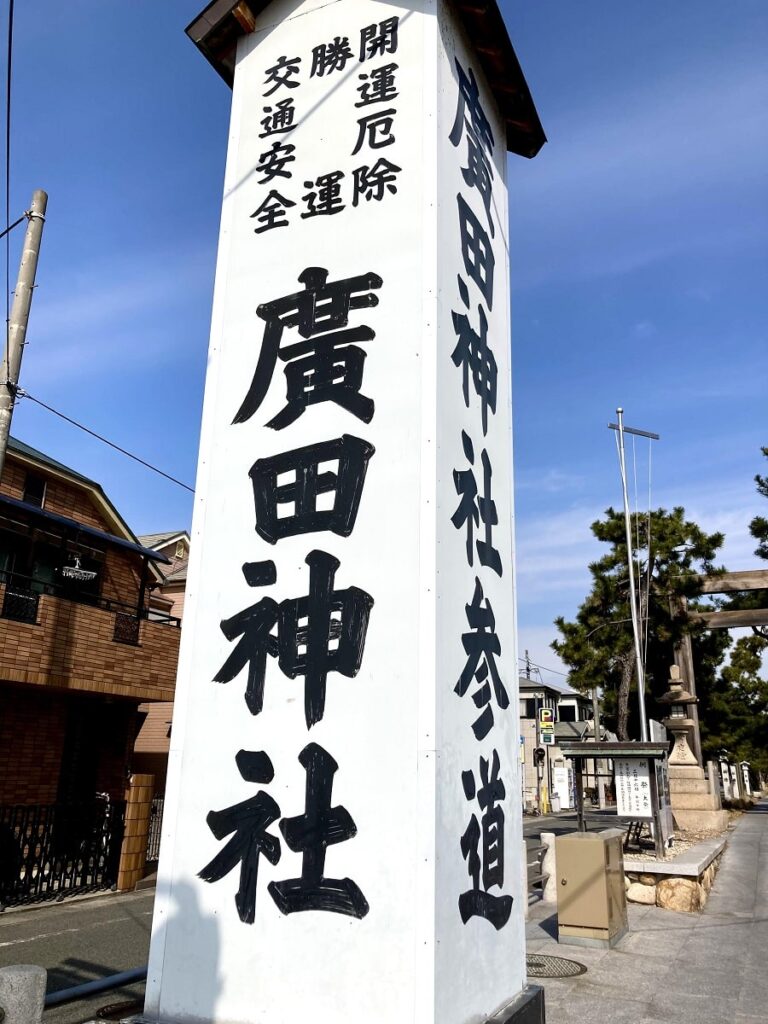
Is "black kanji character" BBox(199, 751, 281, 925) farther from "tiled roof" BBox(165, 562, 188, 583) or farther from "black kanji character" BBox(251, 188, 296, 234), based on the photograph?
"tiled roof" BBox(165, 562, 188, 583)

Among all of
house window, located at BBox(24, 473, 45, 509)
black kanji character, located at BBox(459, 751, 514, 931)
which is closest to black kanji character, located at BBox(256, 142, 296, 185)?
black kanji character, located at BBox(459, 751, 514, 931)

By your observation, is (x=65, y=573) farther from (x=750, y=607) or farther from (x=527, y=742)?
(x=527, y=742)

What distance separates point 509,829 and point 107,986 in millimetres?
4122

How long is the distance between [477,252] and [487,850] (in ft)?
11.7

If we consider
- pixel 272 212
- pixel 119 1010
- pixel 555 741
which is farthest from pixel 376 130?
pixel 555 741

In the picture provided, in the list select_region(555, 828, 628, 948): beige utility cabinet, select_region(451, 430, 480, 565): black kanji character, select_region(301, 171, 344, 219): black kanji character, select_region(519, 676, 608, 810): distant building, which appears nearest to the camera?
select_region(451, 430, 480, 565): black kanji character

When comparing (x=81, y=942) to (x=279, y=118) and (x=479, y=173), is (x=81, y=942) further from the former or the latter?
(x=479, y=173)

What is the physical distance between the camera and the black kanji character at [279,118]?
189 inches

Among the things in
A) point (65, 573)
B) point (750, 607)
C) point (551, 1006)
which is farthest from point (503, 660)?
point (750, 607)

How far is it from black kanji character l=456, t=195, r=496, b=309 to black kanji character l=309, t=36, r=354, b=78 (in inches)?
46.1

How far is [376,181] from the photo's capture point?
441 centimetres

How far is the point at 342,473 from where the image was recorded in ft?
12.7

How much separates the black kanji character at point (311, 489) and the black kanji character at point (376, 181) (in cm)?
151

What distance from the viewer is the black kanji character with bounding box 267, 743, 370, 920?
3248mm
